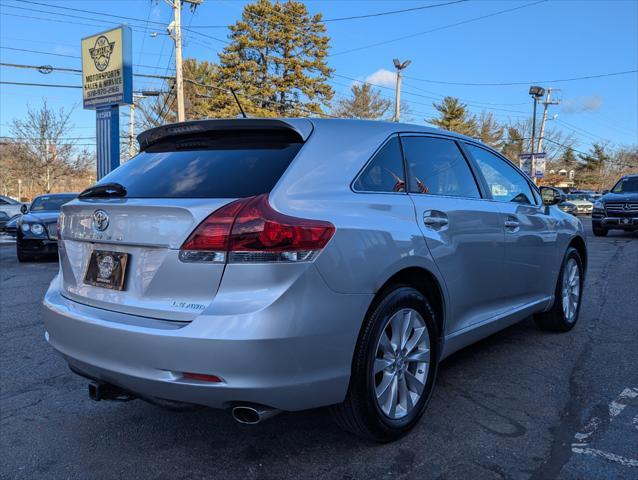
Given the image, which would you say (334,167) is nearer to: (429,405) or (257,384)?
(257,384)

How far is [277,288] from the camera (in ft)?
7.30

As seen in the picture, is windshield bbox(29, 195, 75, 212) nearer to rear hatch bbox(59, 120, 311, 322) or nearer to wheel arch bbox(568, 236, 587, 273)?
rear hatch bbox(59, 120, 311, 322)

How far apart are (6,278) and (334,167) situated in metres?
7.77

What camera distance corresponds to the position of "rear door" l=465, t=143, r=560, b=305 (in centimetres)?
397

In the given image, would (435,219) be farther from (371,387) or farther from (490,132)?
(490,132)

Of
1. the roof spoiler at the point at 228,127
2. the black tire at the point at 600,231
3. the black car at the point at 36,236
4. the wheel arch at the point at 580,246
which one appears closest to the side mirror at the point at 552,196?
the wheel arch at the point at 580,246

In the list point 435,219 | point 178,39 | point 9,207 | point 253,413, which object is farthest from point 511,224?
point 178,39

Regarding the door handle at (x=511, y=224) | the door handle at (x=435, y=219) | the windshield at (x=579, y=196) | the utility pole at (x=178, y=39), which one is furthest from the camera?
the windshield at (x=579, y=196)

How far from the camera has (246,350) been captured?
7.14 feet

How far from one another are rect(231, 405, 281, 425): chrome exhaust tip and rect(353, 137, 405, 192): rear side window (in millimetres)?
1137

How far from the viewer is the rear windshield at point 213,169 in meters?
2.48

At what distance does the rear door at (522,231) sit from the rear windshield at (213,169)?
1.83 m

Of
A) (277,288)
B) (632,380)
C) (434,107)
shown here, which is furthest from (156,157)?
(434,107)

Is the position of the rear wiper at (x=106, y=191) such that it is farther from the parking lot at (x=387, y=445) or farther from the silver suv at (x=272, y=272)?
the parking lot at (x=387, y=445)
